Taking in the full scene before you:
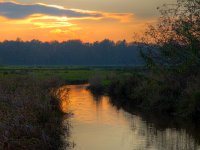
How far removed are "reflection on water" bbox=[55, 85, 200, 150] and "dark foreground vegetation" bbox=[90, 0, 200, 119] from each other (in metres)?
3.28

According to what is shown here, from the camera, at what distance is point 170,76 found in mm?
43938

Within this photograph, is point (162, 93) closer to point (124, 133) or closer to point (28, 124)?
point (124, 133)

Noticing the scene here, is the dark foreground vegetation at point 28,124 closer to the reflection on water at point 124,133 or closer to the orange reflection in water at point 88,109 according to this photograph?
the reflection on water at point 124,133

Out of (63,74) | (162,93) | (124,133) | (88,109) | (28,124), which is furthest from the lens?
(63,74)

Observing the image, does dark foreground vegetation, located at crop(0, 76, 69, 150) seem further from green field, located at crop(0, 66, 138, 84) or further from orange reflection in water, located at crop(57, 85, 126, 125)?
green field, located at crop(0, 66, 138, 84)

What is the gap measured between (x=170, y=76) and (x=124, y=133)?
15609mm

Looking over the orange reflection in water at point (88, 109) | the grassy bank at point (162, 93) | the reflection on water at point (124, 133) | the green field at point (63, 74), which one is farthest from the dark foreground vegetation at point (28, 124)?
the green field at point (63, 74)

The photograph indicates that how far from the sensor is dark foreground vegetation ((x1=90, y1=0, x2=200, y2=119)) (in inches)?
699

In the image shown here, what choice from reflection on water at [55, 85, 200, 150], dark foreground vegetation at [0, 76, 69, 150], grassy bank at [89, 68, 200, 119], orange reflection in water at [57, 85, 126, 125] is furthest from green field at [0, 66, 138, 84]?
dark foreground vegetation at [0, 76, 69, 150]

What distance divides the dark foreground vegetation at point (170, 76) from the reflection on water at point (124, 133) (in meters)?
3.28

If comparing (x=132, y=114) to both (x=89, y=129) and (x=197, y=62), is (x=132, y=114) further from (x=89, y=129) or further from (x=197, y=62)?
(x=197, y=62)

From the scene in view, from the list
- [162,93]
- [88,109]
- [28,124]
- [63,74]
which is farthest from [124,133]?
[63,74]

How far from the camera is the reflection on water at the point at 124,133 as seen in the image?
25.7 meters

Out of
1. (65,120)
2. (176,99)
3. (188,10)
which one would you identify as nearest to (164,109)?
(176,99)
